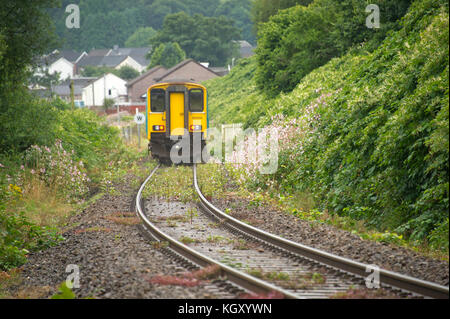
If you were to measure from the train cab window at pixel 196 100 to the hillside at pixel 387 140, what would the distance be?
6275mm

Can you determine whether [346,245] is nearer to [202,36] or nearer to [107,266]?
[107,266]

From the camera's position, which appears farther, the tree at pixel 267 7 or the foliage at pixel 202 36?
the foliage at pixel 202 36

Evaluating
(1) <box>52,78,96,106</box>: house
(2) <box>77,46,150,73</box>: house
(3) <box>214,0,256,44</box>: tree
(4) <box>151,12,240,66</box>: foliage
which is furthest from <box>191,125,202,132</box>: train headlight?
(3) <box>214,0,256,44</box>: tree

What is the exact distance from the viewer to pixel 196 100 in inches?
852

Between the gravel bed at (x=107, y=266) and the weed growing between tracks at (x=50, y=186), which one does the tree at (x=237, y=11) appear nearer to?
the weed growing between tracks at (x=50, y=186)

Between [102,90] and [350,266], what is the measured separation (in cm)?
7735

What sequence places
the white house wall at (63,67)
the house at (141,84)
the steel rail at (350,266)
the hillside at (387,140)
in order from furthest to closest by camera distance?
the white house wall at (63,67) < the house at (141,84) < the hillside at (387,140) < the steel rail at (350,266)

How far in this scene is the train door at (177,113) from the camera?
21.5 meters

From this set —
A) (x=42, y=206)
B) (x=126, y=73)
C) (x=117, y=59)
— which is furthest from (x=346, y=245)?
(x=117, y=59)

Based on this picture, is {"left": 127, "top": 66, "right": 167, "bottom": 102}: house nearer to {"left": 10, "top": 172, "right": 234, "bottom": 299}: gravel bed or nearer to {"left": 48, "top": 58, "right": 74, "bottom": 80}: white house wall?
{"left": 48, "top": 58, "right": 74, "bottom": 80}: white house wall

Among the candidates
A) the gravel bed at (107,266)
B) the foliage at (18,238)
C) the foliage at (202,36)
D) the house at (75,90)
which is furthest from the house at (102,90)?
the gravel bed at (107,266)

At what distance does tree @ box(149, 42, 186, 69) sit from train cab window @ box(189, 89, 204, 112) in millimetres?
61929
